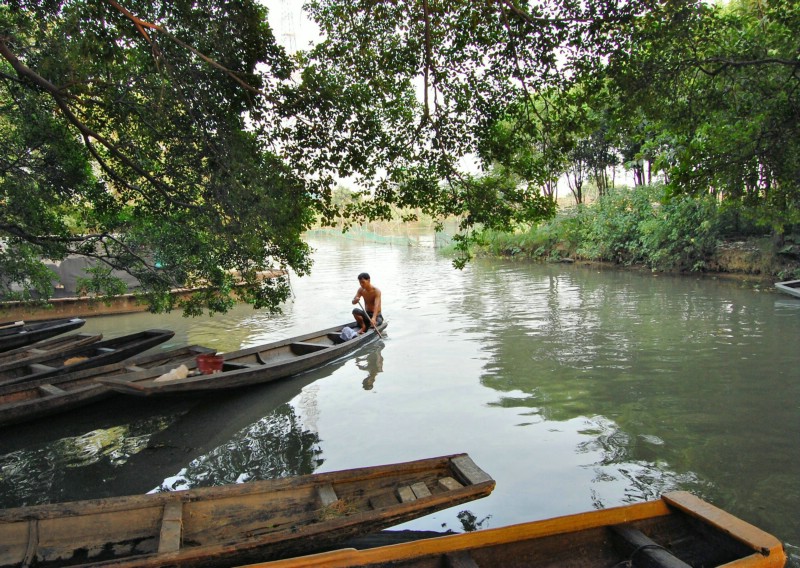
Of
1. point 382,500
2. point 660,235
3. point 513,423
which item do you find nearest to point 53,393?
point 382,500

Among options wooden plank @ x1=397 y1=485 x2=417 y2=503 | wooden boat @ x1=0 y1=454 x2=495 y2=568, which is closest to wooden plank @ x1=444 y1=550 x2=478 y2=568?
wooden boat @ x1=0 y1=454 x2=495 y2=568

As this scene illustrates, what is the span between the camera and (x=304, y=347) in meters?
8.23

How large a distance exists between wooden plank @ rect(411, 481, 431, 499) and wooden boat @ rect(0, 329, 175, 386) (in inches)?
218

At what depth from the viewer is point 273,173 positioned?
5.37m

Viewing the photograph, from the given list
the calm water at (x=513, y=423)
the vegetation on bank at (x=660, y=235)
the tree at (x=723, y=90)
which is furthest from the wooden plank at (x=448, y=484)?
the vegetation on bank at (x=660, y=235)

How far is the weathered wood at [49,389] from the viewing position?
5955 millimetres

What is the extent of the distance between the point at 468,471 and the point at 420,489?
0.35 m

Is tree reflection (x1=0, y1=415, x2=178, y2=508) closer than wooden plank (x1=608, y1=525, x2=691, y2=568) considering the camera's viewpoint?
No

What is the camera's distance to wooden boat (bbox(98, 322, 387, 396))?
5543 mm

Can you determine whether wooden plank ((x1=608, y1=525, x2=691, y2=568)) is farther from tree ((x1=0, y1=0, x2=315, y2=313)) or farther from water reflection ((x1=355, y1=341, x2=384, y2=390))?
water reflection ((x1=355, y1=341, x2=384, y2=390))

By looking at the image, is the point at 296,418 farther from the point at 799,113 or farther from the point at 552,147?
the point at 799,113

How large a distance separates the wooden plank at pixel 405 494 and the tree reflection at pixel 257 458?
1562 mm

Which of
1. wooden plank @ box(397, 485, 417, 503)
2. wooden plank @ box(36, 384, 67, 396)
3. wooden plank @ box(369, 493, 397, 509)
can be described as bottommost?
wooden plank @ box(369, 493, 397, 509)

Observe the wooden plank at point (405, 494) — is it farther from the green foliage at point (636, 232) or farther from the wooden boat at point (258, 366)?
the green foliage at point (636, 232)
